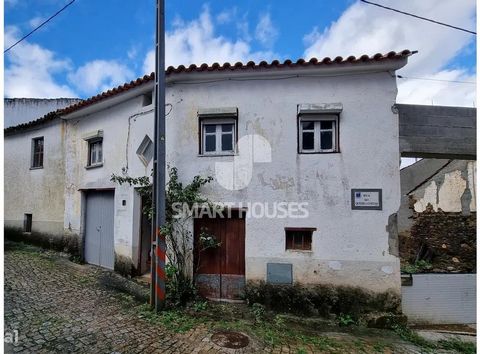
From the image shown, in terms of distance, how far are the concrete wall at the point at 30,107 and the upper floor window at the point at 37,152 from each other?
438 centimetres

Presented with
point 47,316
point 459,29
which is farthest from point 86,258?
point 459,29

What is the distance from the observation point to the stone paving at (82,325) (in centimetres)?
389

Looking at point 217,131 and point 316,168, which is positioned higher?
point 217,131

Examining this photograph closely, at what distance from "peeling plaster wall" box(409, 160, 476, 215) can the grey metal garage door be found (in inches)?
410

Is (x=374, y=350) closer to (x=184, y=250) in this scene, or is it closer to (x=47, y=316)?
Answer: (x=184, y=250)

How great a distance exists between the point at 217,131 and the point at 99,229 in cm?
491

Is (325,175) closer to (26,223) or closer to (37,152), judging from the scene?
(37,152)

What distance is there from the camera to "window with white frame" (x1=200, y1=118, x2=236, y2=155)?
20.2 feet
